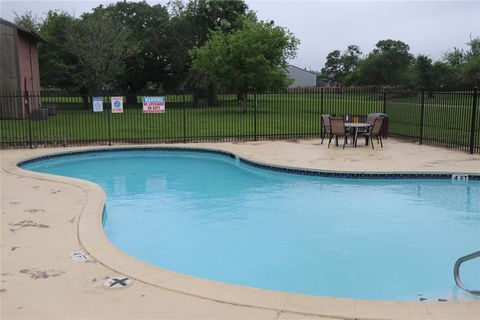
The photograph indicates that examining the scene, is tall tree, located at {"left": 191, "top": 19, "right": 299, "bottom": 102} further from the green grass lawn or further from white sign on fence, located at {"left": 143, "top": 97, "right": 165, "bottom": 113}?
white sign on fence, located at {"left": 143, "top": 97, "right": 165, "bottom": 113}

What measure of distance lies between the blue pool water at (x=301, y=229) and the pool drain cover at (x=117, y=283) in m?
1.41

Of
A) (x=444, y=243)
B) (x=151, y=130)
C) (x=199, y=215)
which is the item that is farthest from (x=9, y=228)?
(x=151, y=130)

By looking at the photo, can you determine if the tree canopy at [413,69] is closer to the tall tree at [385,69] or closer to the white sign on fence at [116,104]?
the tall tree at [385,69]

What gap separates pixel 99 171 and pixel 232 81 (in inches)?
681

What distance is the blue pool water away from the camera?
215 inches

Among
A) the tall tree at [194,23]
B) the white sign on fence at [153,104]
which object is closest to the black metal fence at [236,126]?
the white sign on fence at [153,104]

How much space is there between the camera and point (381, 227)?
7.33 metres

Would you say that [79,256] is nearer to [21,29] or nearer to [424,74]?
[21,29]

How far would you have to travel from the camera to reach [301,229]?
7.31 metres

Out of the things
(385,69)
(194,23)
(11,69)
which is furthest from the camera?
(385,69)

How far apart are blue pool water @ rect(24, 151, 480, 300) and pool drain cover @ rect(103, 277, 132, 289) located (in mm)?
1408

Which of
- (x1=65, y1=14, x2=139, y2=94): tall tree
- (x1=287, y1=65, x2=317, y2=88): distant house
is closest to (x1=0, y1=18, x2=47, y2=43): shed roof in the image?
(x1=65, y1=14, x2=139, y2=94): tall tree

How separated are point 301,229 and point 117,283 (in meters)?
3.67

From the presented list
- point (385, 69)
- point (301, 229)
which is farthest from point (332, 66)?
point (301, 229)
